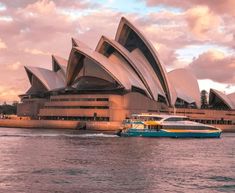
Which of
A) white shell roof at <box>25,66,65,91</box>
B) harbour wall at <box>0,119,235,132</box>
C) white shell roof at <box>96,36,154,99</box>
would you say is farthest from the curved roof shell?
white shell roof at <box>25,66,65,91</box>

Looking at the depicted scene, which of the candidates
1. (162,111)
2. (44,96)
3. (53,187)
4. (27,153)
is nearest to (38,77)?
(44,96)

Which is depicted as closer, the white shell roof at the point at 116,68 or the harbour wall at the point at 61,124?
the harbour wall at the point at 61,124

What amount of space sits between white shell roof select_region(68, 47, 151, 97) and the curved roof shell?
4525mm

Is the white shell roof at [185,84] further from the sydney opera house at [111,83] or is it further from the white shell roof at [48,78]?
the white shell roof at [48,78]

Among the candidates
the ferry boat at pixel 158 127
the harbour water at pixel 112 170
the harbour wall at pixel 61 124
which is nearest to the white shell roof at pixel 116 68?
the harbour wall at pixel 61 124

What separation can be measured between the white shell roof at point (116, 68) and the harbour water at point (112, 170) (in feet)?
184

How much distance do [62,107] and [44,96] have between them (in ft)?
45.4

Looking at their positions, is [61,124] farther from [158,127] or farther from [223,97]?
[223,97]

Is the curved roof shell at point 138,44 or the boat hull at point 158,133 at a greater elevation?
the curved roof shell at point 138,44

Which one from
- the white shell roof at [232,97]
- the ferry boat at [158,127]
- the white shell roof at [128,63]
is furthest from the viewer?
the white shell roof at [232,97]

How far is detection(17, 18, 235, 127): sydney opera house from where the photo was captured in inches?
4131

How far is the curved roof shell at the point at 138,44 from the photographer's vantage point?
347ft

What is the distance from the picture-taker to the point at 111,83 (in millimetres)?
107188

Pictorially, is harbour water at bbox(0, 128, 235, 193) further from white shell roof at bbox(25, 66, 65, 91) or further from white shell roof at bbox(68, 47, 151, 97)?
white shell roof at bbox(25, 66, 65, 91)
